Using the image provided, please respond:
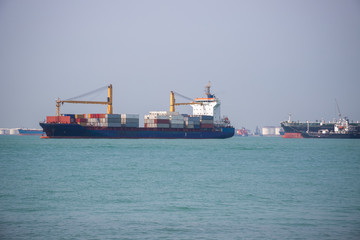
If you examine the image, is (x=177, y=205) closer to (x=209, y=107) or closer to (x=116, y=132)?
(x=116, y=132)

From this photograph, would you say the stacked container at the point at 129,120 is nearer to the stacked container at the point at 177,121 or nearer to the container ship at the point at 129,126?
the container ship at the point at 129,126

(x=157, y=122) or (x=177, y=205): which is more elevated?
(x=157, y=122)

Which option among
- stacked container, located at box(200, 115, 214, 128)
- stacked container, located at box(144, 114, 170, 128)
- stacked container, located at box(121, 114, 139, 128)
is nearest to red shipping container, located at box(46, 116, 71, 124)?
stacked container, located at box(121, 114, 139, 128)

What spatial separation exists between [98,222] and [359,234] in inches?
369

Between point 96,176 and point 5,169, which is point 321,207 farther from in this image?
point 5,169

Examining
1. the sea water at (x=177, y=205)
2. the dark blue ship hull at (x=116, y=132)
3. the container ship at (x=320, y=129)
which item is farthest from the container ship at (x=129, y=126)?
the sea water at (x=177, y=205)

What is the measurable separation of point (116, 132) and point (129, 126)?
3.45 metres

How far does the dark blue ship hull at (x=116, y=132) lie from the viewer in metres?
94.4

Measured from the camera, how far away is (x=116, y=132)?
98625 millimetres

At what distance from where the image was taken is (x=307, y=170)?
123 feet

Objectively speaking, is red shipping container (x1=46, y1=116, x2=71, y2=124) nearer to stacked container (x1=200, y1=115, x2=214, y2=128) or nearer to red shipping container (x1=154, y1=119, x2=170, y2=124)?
red shipping container (x1=154, y1=119, x2=170, y2=124)

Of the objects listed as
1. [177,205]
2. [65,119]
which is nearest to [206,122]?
[65,119]

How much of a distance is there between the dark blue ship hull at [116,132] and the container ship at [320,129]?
4442 centimetres

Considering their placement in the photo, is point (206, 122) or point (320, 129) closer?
point (206, 122)
